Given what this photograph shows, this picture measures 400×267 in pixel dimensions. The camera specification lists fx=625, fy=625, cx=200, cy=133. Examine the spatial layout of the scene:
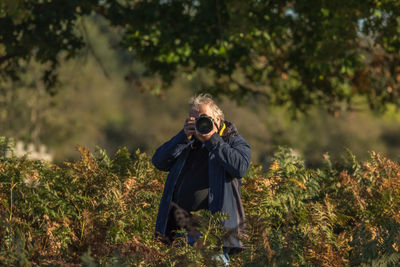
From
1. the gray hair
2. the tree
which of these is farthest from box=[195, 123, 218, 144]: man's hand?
the tree

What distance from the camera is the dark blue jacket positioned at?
4633 millimetres

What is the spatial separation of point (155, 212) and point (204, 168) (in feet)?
2.99

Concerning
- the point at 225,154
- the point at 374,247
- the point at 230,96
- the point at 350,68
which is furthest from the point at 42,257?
the point at 230,96

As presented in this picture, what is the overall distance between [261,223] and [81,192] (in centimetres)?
201

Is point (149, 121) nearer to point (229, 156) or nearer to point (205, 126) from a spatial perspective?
point (205, 126)

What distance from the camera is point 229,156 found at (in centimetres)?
461

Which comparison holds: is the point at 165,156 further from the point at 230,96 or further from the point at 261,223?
the point at 230,96

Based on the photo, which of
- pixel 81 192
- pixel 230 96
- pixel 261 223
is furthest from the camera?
pixel 230 96

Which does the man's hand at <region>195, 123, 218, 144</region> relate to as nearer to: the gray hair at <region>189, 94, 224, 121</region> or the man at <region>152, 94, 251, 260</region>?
the man at <region>152, 94, 251, 260</region>

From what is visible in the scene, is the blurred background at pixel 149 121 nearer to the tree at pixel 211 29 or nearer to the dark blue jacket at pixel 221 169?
the tree at pixel 211 29

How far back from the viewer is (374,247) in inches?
171

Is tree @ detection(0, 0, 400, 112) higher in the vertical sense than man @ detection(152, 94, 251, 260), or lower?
→ higher

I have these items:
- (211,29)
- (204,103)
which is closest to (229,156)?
(204,103)

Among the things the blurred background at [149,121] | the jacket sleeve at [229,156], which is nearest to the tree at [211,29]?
the jacket sleeve at [229,156]
